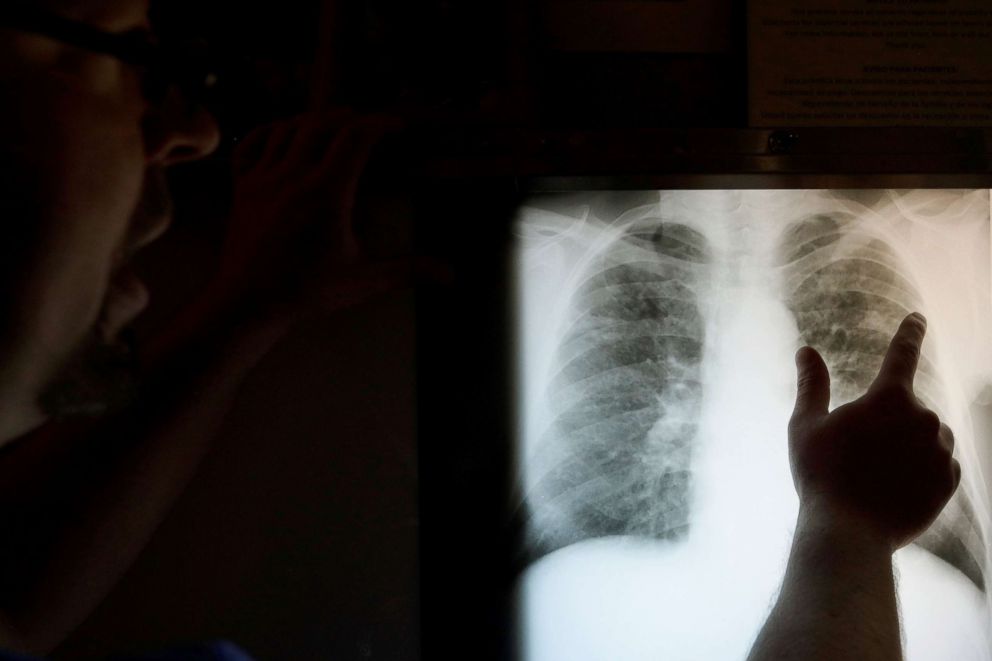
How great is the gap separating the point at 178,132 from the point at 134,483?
1.40ft

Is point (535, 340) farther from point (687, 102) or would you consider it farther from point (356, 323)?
point (687, 102)

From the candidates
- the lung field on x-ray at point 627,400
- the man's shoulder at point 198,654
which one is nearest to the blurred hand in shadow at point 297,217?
the lung field on x-ray at point 627,400

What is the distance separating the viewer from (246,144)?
934mm

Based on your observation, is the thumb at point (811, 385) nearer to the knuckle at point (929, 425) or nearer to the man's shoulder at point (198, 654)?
the knuckle at point (929, 425)

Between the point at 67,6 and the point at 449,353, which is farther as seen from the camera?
the point at 449,353

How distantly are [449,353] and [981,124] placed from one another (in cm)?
78

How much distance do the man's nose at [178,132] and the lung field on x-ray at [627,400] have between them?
1.66 ft

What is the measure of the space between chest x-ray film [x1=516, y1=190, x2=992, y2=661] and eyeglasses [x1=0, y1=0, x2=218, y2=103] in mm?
436

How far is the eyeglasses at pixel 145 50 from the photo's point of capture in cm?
78

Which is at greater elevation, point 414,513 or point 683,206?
point 683,206

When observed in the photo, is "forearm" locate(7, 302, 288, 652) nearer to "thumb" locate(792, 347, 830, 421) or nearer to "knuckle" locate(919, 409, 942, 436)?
"thumb" locate(792, 347, 830, 421)

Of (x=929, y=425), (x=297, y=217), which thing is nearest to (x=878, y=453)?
(x=929, y=425)

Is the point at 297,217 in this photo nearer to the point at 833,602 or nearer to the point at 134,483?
the point at 134,483

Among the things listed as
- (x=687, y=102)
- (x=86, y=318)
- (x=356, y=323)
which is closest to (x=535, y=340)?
(x=356, y=323)
